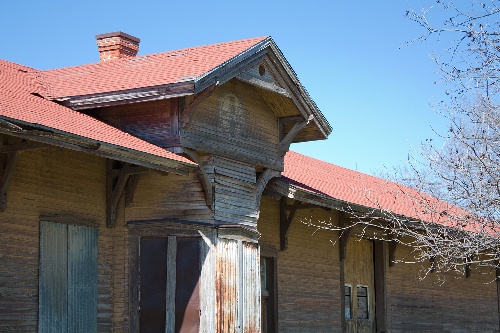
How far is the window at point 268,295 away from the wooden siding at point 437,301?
4791 millimetres

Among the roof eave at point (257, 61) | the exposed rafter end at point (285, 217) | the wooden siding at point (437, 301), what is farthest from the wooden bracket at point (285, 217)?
the wooden siding at point (437, 301)

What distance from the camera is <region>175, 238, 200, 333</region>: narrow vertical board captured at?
1433 centimetres

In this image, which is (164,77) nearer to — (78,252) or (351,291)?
(78,252)

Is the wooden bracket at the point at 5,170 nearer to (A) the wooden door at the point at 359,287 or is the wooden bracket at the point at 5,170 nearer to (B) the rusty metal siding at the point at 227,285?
(B) the rusty metal siding at the point at 227,285

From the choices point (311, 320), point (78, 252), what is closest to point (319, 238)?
point (311, 320)

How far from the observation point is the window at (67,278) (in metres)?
13.3

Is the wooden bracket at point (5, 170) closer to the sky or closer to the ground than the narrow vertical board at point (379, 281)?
closer to the sky

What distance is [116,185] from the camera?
47.6 ft

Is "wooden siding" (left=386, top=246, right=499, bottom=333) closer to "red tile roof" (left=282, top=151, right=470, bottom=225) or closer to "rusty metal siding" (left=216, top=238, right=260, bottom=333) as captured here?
"red tile roof" (left=282, top=151, right=470, bottom=225)

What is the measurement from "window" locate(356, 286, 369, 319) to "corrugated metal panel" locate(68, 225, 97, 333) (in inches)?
357

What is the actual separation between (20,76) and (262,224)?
5339 mm

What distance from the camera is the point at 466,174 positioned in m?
12.9

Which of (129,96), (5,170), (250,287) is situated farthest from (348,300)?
(5,170)

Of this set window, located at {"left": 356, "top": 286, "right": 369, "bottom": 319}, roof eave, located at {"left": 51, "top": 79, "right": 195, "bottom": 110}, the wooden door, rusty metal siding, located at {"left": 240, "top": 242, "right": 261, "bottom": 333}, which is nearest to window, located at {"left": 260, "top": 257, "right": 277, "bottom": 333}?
rusty metal siding, located at {"left": 240, "top": 242, "right": 261, "bottom": 333}
